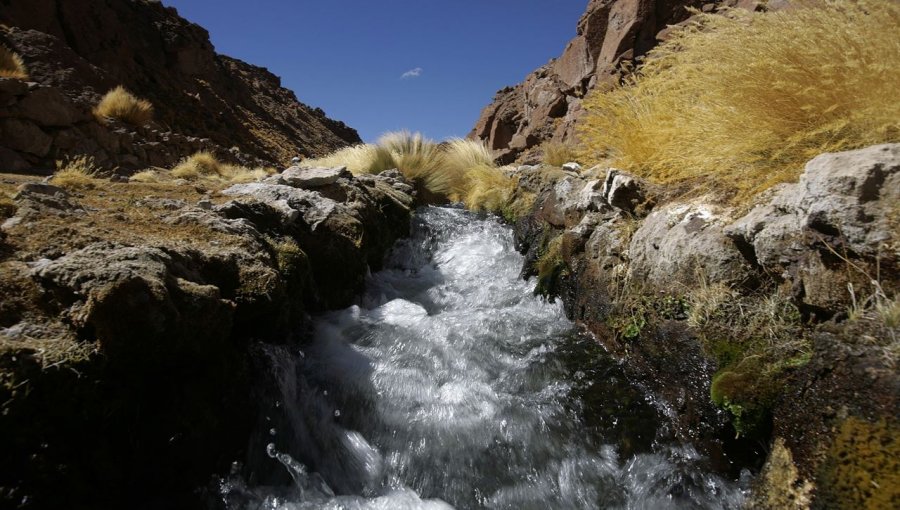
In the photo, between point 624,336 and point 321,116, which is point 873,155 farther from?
point 321,116

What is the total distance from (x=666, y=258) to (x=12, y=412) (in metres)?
2.80

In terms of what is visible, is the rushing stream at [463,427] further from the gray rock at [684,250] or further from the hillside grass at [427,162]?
the hillside grass at [427,162]

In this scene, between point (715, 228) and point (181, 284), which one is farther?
point (715, 228)

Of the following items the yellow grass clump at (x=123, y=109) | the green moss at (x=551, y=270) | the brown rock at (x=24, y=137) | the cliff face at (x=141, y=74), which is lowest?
the green moss at (x=551, y=270)

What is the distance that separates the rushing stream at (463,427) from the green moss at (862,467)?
1.45ft

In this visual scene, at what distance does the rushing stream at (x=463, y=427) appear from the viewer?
1.94 metres

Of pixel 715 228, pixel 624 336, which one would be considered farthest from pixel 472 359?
pixel 715 228

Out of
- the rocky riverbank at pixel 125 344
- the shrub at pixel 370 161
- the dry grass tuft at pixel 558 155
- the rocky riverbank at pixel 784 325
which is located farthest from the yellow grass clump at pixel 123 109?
the rocky riverbank at pixel 784 325

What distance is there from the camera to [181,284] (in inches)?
74.1

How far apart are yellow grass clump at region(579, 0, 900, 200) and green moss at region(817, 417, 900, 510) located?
132cm

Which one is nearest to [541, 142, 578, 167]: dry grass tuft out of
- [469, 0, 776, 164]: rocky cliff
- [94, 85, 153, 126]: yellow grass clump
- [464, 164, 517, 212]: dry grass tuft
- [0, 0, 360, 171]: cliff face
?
[464, 164, 517, 212]: dry grass tuft

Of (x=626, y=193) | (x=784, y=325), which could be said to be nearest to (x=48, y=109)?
(x=626, y=193)

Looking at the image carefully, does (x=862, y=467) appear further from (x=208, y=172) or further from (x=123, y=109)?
(x=123, y=109)

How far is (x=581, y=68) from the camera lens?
9648mm
